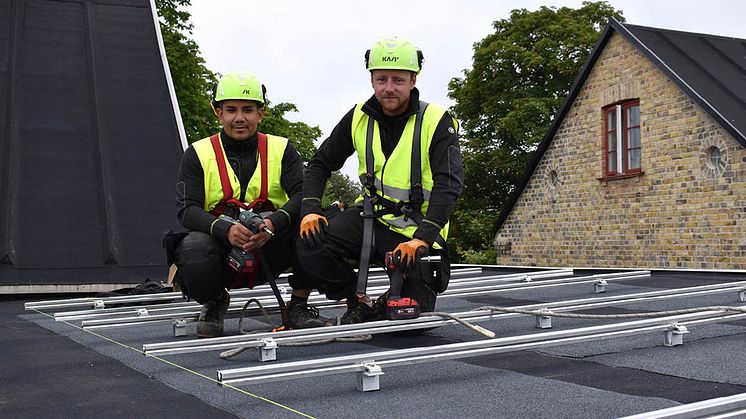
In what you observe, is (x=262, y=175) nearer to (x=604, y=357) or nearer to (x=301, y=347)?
(x=301, y=347)

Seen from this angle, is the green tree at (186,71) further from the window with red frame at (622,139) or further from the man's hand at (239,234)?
the man's hand at (239,234)

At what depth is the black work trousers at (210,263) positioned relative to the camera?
143 inches

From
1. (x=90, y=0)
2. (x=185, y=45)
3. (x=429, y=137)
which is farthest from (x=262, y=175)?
(x=185, y=45)

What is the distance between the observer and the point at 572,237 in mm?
14008

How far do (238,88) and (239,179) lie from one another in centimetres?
42

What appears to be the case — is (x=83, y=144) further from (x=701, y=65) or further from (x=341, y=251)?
(x=701, y=65)

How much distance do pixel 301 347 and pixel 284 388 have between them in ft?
2.71

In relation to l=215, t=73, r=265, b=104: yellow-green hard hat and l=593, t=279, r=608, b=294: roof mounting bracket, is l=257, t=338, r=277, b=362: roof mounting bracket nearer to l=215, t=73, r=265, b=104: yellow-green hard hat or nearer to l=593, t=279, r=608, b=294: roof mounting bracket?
l=215, t=73, r=265, b=104: yellow-green hard hat

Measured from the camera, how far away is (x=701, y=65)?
39.2 feet

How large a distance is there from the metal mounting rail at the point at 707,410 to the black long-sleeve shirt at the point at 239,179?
2124 millimetres

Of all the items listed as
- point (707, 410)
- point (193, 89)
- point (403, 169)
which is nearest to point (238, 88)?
point (403, 169)

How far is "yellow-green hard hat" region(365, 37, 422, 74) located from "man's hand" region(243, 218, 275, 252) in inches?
32.4

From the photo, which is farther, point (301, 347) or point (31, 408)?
point (301, 347)

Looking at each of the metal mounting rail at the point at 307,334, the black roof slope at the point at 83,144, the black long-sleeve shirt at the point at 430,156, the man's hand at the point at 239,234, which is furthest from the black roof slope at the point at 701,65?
the man's hand at the point at 239,234
